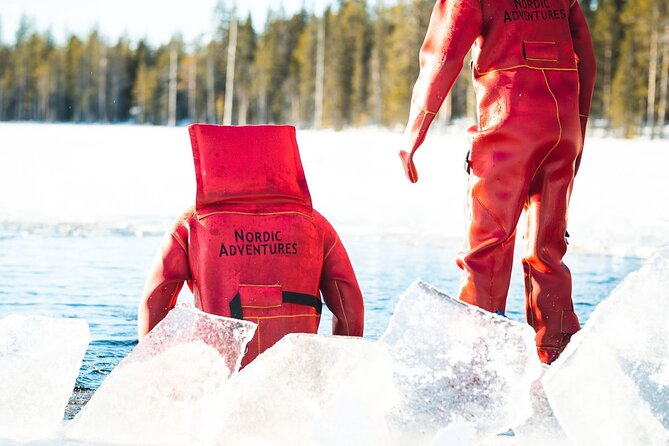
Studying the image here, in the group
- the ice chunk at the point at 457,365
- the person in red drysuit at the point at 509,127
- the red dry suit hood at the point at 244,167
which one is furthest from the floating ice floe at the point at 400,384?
the person in red drysuit at the point at 509,127

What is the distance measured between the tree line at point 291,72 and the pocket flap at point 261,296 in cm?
3682

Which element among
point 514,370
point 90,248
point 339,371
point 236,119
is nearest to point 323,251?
point 339,371

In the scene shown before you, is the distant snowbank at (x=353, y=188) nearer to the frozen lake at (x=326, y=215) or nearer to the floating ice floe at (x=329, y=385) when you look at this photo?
the frozen lake at (x=326, y=215)

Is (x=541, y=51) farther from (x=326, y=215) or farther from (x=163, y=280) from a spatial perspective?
(x=326, y=215)

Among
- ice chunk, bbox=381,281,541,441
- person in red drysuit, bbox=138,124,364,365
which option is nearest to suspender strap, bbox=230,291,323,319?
person in red drysuit, bbox=138,124,364,365

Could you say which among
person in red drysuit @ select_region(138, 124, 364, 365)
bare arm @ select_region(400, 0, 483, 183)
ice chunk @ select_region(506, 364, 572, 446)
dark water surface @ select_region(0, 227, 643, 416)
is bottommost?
dark water surface @ select_region(0, 227, 643, 416)

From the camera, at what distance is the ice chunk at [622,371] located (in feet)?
6.44

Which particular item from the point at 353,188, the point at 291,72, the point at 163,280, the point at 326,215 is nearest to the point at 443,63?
the point at 163,280

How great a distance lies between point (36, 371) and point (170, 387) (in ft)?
1.01

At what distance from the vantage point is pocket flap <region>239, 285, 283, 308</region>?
8.76ft

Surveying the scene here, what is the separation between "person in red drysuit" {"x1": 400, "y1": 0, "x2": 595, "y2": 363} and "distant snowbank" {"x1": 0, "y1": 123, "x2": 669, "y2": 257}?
4.96 m

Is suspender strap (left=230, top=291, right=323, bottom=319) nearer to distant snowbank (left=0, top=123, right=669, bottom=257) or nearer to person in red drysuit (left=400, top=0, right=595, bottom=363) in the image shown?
person in red drysuit (left=400, top=0, right=595, bottom=363)

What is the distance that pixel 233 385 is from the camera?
2.22 m

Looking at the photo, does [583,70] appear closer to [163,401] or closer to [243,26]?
[163,401]
